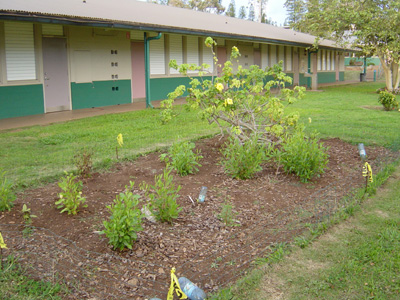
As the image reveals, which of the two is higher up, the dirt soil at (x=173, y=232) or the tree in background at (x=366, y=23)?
the tree in background at (x=366, y=23)

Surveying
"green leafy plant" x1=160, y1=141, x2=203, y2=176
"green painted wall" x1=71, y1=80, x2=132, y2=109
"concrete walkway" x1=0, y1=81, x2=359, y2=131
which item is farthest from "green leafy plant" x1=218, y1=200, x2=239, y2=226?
"green painted wall" x1=71, y1=80, x2=132, y2=109

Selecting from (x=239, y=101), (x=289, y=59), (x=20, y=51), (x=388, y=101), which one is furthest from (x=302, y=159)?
(x=289, y=59)

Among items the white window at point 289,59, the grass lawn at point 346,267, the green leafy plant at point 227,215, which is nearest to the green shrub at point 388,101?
the grass lawn at point 346,267

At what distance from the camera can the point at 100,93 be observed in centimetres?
1562

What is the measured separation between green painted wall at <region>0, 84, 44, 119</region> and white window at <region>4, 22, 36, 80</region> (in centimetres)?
32

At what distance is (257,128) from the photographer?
314 inches

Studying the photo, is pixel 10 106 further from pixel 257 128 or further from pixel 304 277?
pixel 304 277

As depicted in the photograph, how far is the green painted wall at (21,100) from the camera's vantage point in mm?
12359

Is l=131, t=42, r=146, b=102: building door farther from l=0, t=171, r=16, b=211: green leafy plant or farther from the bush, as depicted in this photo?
l=0, t=171, r=16, b=211: green leafy plant

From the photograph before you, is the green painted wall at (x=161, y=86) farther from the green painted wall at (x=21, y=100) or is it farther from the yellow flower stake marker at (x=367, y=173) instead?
the yellow flower stake marker at (x=367, y=173)

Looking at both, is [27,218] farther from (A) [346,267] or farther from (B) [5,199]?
(A) [346,267]

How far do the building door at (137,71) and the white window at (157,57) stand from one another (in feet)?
1.34

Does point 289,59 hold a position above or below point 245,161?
above

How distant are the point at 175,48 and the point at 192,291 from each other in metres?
16.4
